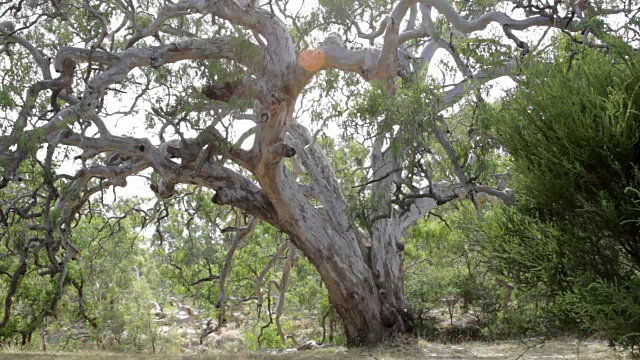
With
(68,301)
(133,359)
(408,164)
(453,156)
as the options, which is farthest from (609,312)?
(68,301)

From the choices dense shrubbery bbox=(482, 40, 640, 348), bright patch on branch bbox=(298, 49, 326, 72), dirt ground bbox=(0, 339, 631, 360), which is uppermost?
bright patch on branch bbox=(298, 49, 326, 72)

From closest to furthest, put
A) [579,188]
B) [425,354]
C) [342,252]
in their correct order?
1. [579,188]
2. [425,354]
3. [342,252]

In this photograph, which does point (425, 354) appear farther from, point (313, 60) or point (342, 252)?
point (313, 60)

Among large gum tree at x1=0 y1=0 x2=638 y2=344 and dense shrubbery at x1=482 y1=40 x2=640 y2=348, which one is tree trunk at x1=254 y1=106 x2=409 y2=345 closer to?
large gum tree at x1=0 y1=0 x2=638 y2=344

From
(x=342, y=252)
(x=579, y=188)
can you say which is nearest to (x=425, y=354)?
(x=342, y=252)

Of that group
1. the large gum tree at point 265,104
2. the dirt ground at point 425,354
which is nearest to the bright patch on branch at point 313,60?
the large gum tree at point 265,104

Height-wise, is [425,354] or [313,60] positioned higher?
[313,60]

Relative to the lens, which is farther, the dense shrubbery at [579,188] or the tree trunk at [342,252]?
the tree trunk at [342,252]

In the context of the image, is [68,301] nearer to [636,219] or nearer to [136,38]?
[136,38]

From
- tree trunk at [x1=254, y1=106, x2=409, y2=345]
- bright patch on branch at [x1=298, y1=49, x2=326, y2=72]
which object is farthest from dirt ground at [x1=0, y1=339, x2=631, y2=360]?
bright patch on branch at [x1=298, y1=49, x2=326, y2=72]

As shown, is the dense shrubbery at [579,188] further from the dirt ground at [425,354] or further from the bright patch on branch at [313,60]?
the dirt ground at [425,354]

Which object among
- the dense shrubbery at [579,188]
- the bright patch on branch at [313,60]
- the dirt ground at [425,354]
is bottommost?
the dirt ground at [425,354]

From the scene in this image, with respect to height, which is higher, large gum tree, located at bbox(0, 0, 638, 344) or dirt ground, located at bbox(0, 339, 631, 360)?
large gum tree, located at bbox(0, 0, 638, 344)

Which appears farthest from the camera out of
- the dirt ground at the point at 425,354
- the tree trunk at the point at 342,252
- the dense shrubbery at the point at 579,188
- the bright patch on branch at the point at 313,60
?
the tree trunk at the point at 342,252
